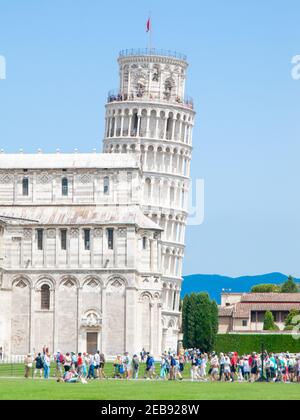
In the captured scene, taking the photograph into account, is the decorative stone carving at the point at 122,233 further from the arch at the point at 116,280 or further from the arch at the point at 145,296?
the arch at the point at 145,296

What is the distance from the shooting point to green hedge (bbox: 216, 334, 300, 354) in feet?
457

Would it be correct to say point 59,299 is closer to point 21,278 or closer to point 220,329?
point 21,278

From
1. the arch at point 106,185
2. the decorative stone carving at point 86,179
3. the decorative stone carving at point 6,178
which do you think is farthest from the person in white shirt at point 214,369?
the decorative stone carving at point 6,178

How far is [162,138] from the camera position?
167875 millimetres

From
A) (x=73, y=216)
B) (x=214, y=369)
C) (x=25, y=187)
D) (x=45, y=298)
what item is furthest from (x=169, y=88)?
(x=214, y=369)

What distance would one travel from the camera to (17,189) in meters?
128

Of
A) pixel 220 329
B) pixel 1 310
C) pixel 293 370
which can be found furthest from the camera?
pixel 220 329

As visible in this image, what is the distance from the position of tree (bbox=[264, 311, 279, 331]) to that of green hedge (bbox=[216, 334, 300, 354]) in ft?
54.9

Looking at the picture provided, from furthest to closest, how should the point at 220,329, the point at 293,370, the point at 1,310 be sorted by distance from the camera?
the point at 220,329 < the point at 1,310 < the point at 293,370

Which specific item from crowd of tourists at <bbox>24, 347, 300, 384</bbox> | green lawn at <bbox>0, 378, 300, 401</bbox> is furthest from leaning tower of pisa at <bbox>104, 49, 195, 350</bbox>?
green lawn at <bbox>0, 378, 300, 401</bbox>

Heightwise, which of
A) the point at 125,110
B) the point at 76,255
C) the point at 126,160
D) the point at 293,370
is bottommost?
the point at 293,370

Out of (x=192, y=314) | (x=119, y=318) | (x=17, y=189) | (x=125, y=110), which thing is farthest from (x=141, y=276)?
(x=125, y=110)

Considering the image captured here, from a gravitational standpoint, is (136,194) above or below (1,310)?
above

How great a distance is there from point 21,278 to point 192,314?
132 feet
